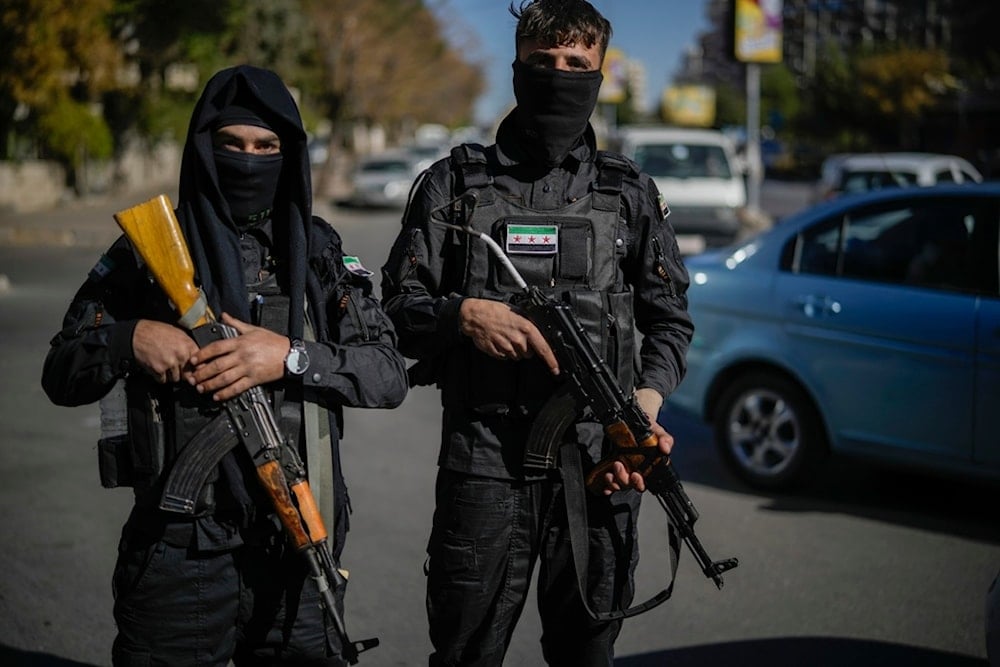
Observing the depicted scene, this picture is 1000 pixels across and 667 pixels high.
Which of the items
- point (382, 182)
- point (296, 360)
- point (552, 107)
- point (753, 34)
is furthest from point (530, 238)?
point (382, 182)

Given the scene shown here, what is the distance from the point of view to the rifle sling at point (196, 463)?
2.35 meters

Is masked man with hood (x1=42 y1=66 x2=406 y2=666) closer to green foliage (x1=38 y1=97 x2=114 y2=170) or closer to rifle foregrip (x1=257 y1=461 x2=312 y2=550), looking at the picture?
rifle foregrip (x1=257 y1=461 x2=312 y2=550)

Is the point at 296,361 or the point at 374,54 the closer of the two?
the point at 296,361

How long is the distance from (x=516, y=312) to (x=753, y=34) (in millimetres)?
24390

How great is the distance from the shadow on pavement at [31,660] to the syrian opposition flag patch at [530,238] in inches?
87.9

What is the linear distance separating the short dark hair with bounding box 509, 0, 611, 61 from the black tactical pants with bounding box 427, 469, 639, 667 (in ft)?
3.47

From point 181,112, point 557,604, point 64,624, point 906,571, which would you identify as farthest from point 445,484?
point 181,112

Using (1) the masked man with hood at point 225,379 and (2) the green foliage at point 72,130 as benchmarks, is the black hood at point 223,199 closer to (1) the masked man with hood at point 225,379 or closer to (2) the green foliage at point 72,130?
(1) the masked man with hood at point 225,379

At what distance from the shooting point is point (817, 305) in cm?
587

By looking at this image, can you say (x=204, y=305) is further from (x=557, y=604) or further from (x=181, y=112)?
(x=181, y=112)

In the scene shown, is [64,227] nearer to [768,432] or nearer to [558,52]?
[768,432]

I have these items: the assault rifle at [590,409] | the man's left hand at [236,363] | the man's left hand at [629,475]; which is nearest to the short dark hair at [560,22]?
the assault rifle at [590,409]

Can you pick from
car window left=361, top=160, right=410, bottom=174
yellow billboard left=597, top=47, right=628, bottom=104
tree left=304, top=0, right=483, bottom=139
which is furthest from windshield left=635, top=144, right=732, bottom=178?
yellow billboard left=597, top=47, right=628, bottom=104

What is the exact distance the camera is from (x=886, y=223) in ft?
19.6
